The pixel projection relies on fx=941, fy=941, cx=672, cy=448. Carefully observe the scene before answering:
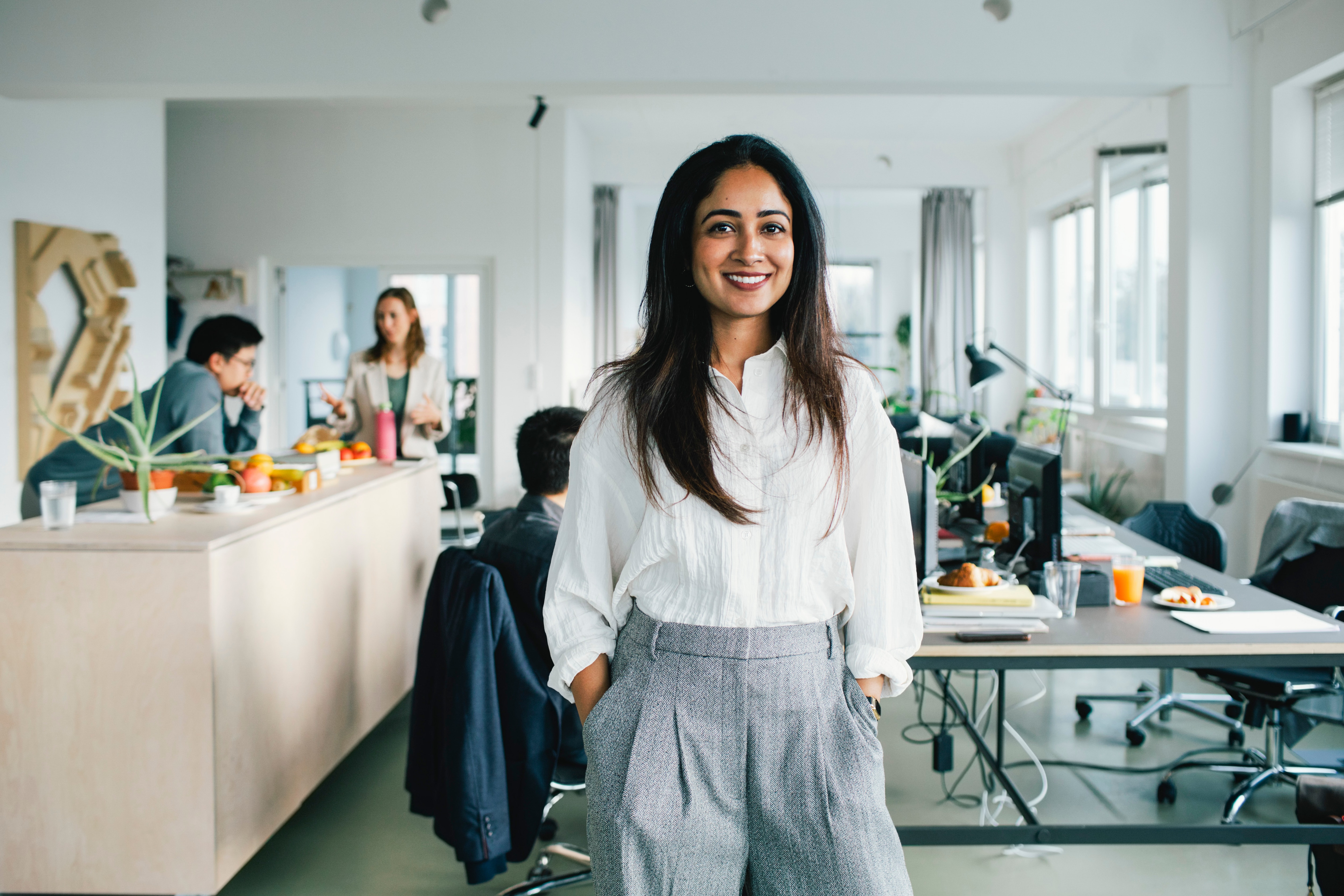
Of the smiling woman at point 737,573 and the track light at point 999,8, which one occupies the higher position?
the track light at point 999,8

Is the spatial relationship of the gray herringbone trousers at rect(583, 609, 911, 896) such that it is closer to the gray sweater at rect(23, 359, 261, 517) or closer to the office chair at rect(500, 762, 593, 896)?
the office chair at rect(500, 762, 593, 896)

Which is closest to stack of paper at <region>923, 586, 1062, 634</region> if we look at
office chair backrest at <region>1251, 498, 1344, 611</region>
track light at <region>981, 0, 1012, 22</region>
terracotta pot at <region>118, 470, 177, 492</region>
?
office chair backrest at <region>1251, 498, 1344, 611</region>

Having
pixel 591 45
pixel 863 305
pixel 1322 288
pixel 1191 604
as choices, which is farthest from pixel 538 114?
pixel 863 305

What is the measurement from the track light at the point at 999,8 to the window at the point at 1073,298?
268 cm

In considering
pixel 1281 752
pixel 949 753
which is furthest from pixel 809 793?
pixel 1281 752

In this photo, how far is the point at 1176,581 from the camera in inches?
92.0

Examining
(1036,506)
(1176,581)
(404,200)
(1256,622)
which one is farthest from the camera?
(404,200)

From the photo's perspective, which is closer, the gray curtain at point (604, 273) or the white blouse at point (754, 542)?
the white blouse at point (754, 542)

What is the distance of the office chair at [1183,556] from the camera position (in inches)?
124

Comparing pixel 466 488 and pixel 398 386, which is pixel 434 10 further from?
pixel 466 488

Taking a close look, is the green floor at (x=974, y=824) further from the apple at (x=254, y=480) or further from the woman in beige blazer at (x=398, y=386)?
the woman in beige blazer at (x=398, y=386)

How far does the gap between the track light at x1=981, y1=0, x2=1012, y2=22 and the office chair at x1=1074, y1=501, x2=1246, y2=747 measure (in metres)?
2.18

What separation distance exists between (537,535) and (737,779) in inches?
44.0

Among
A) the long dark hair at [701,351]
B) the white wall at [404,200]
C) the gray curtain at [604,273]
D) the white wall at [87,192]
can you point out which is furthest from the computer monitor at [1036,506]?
the gray curtain at [604,273]
